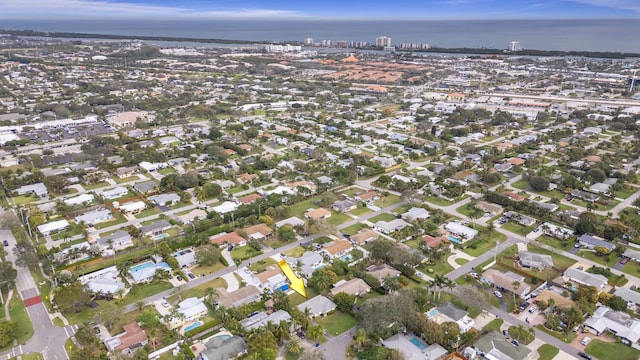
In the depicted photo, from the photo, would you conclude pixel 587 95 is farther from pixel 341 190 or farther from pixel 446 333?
pixel 446 333

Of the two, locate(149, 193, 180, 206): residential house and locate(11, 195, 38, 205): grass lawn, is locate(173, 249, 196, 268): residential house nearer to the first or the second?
locate(149, 193, 180, 206): residential house

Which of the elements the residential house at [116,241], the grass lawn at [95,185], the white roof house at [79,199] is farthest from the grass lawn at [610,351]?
the grass lawn at [95,185]

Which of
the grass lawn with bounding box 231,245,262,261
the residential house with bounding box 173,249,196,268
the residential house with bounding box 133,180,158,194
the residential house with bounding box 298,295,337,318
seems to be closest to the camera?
the residential house with bounding box 298,295,337,318

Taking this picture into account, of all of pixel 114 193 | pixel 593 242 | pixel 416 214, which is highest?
pixel 114 193

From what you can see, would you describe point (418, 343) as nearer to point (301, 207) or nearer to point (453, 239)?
point (453, 239)

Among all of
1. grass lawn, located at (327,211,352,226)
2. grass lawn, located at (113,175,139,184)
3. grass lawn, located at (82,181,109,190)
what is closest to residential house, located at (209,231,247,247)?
grass lawn, located at (327,211,352,226)

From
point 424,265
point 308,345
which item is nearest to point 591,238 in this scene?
point 424,265

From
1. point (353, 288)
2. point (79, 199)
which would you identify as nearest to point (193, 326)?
point (353, 288)
